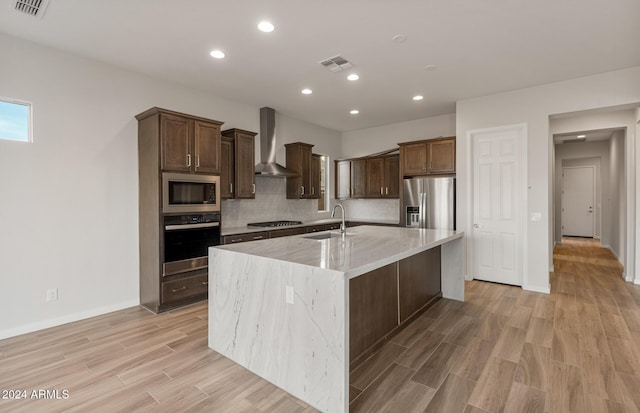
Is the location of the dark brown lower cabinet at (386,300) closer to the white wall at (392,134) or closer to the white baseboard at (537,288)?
the white baseboard at (537,288)

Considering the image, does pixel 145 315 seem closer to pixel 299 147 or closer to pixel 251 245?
pixel 251 245

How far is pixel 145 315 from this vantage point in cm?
Answer: 358

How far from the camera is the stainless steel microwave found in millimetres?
3609

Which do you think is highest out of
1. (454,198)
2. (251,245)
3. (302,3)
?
(302,3)

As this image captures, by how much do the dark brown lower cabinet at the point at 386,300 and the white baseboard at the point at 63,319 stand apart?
300cm

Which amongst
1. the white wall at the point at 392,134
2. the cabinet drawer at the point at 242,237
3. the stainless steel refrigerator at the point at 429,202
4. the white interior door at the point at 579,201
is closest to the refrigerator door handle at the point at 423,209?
the stainless steel refrigerator at the point at 429,202

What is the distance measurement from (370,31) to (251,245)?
2304mm

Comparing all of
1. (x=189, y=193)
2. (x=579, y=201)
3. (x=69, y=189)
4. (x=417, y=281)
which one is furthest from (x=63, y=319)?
(x=579, y=201)

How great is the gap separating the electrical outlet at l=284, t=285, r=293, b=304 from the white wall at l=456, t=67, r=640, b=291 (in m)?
3.88

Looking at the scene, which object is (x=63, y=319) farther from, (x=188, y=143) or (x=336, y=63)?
(x=336, y=63)

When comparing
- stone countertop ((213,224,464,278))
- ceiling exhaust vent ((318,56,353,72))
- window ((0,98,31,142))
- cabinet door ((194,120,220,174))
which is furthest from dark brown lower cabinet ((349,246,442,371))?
window ((0,98,31,142))

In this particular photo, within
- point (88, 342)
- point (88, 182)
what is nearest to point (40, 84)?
point (88, 182)

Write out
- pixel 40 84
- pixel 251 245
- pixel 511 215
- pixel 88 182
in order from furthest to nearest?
pixel 511 215, pixel 88 182, pixel 40 84, pixel 251 245

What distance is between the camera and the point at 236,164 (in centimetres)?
481
